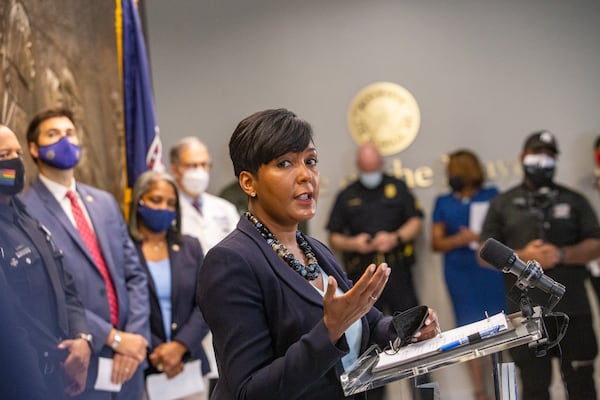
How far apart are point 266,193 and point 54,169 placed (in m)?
2.19

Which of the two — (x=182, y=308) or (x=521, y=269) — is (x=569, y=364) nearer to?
(x=521, y=269)

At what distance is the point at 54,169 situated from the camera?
4117mm

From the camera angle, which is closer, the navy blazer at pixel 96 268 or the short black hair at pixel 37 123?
the navy blazer at pixel 96 268

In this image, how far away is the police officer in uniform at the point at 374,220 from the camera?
7113 mm

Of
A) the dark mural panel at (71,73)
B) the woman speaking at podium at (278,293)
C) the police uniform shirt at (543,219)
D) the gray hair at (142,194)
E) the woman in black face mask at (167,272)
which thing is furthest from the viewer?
the police uniform shirt at (543,219)

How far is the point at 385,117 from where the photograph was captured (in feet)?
26.1

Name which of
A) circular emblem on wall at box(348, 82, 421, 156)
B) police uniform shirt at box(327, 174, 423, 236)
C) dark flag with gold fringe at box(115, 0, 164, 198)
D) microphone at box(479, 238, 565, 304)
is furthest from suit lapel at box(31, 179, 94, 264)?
circular emblem on wall at box(348, 82, 421, 156)

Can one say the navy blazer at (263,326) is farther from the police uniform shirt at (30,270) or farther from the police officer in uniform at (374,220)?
the police officer in uniform at (374,220)

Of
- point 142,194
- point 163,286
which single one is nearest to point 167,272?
point 163,286

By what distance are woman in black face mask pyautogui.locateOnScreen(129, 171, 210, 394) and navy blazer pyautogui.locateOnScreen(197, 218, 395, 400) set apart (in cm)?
248

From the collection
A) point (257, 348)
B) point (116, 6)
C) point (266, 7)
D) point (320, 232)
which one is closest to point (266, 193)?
point (257, 348)

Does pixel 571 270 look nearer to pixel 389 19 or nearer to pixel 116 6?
pixel 116 6

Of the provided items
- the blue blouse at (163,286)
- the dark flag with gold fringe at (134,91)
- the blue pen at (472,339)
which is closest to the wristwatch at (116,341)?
the blue blouse at (163,286)

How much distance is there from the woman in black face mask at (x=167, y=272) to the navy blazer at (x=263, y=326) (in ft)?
8.13
